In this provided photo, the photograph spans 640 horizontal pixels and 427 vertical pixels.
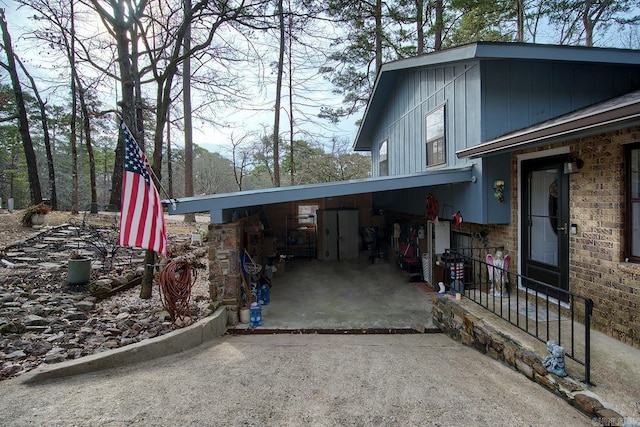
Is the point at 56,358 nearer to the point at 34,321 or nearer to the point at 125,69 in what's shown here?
the point at 34,321

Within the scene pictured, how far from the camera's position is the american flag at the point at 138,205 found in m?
4.12

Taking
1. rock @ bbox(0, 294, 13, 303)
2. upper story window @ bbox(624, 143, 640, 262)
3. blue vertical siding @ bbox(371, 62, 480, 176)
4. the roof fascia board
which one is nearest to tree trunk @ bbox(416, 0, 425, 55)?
blue vertical siding @ bbox(371, 62, 480, 176)

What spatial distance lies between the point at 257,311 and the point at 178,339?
1342 millimetres

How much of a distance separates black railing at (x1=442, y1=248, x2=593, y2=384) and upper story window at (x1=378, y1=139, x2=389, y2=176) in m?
5.29

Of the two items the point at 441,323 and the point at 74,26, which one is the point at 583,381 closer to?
the point at 441,323

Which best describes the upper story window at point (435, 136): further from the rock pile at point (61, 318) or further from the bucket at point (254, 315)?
the rock pile at point (61, 318)

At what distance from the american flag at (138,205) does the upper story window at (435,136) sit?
528 centimetres

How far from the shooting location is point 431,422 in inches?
101

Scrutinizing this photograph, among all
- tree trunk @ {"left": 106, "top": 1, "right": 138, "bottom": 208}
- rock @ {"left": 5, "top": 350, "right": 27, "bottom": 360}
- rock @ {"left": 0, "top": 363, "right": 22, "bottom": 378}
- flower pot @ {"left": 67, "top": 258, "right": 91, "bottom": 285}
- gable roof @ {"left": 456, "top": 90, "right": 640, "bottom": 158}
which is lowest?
rock @ {"left": 0, "top": 363, "right": 22, "bottom": 378}

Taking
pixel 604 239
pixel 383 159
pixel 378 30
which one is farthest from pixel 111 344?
pixel 378 30

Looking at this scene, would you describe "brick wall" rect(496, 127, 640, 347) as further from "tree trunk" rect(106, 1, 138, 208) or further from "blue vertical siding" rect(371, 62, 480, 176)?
"tree trunk" rect(106, 1, 138, 208)

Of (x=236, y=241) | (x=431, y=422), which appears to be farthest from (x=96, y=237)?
(x=431, y=422)

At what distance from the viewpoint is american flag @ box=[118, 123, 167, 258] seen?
4.12m

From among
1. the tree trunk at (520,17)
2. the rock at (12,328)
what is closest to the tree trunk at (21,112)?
the rock at (12,328)
